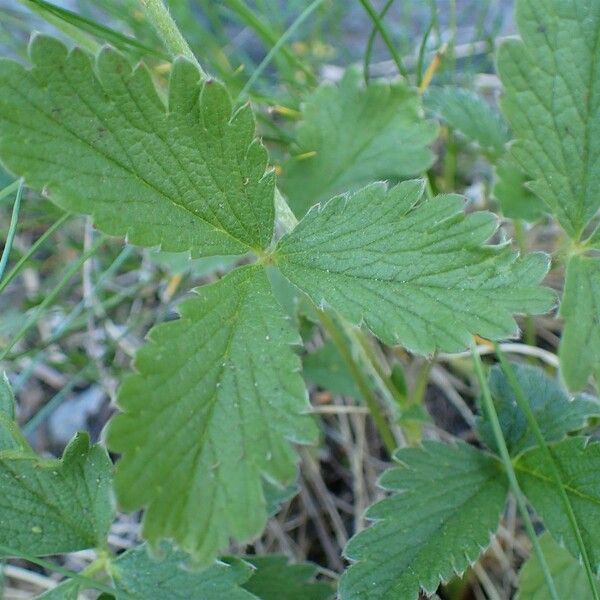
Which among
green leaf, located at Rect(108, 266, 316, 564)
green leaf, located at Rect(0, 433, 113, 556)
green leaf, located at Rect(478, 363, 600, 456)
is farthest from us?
green leaf, located at Rect(478, 363, 600, 456)

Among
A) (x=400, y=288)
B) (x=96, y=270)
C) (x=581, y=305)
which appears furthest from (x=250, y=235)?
(x=96, y=270)

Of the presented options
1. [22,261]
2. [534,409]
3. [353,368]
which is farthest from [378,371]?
[22,261]

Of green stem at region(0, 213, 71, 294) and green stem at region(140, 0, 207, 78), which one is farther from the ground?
green stem at region(140, 0, 207, 78)

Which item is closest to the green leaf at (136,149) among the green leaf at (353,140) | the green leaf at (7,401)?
the green leaf at (7,401)

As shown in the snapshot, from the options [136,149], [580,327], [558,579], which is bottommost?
[558,579]

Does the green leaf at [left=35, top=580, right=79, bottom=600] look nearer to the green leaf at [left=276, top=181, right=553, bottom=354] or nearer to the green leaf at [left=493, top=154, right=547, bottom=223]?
the green leaf at [left=276, top=181, right=553, bottom=354]

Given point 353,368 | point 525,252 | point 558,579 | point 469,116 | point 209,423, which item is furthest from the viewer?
point 525,252

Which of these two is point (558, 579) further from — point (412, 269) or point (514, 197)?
point (514, 197)

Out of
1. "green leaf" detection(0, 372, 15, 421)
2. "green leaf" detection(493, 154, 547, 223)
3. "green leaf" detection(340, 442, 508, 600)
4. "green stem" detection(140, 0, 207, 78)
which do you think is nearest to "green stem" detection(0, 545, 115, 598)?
"green leaf" detection(0, 372, 15, 421)

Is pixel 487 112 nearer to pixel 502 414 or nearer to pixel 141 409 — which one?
pixel 502 414
